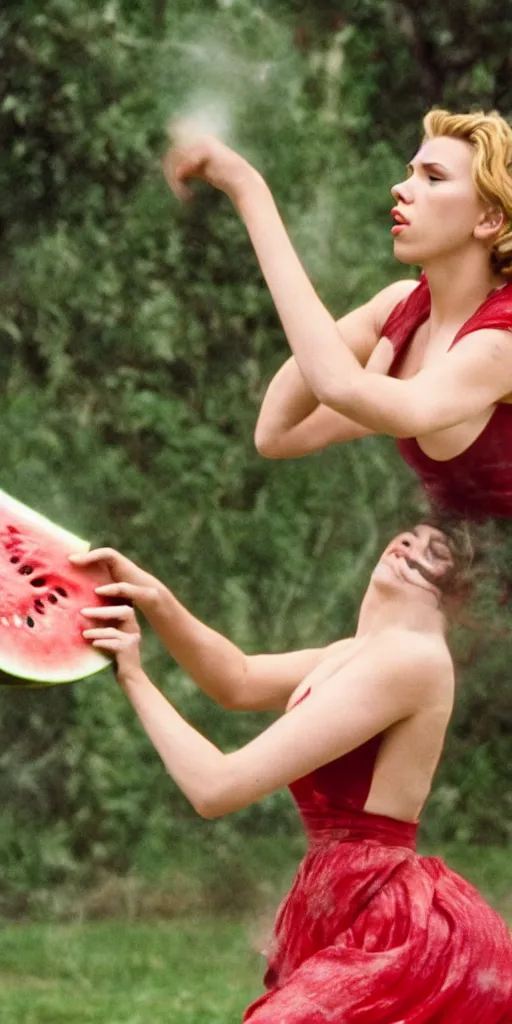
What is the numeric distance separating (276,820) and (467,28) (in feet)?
6.07

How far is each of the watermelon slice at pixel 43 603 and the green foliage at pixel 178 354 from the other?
88.7 inches

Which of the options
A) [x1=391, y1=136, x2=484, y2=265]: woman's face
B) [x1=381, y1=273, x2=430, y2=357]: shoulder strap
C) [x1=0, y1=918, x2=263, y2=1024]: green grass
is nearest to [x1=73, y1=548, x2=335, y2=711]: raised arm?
[x1=381, y1=273, x2=430, y2=357]: shoulder strap

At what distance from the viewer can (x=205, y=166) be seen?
1875 millimetres

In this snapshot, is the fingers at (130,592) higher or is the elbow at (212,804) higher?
the fingers at (130,592)

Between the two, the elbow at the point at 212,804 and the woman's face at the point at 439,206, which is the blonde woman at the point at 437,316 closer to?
the woman's face at the point at 439,206

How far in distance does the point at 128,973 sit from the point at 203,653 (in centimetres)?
190

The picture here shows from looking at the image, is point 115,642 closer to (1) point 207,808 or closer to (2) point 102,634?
(2) point 102,634

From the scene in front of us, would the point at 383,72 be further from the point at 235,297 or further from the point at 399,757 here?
the point at 399,757

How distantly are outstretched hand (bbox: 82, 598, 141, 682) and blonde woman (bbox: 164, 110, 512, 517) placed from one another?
0.30 metres

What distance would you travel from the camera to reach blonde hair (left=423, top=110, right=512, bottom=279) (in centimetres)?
186

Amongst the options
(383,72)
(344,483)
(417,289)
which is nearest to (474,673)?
(344,483)

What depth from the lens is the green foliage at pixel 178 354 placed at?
4211 millimetres

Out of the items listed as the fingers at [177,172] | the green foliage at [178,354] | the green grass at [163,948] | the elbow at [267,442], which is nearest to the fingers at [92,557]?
the elbow at [267,442]

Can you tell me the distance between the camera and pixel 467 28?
167 inches
